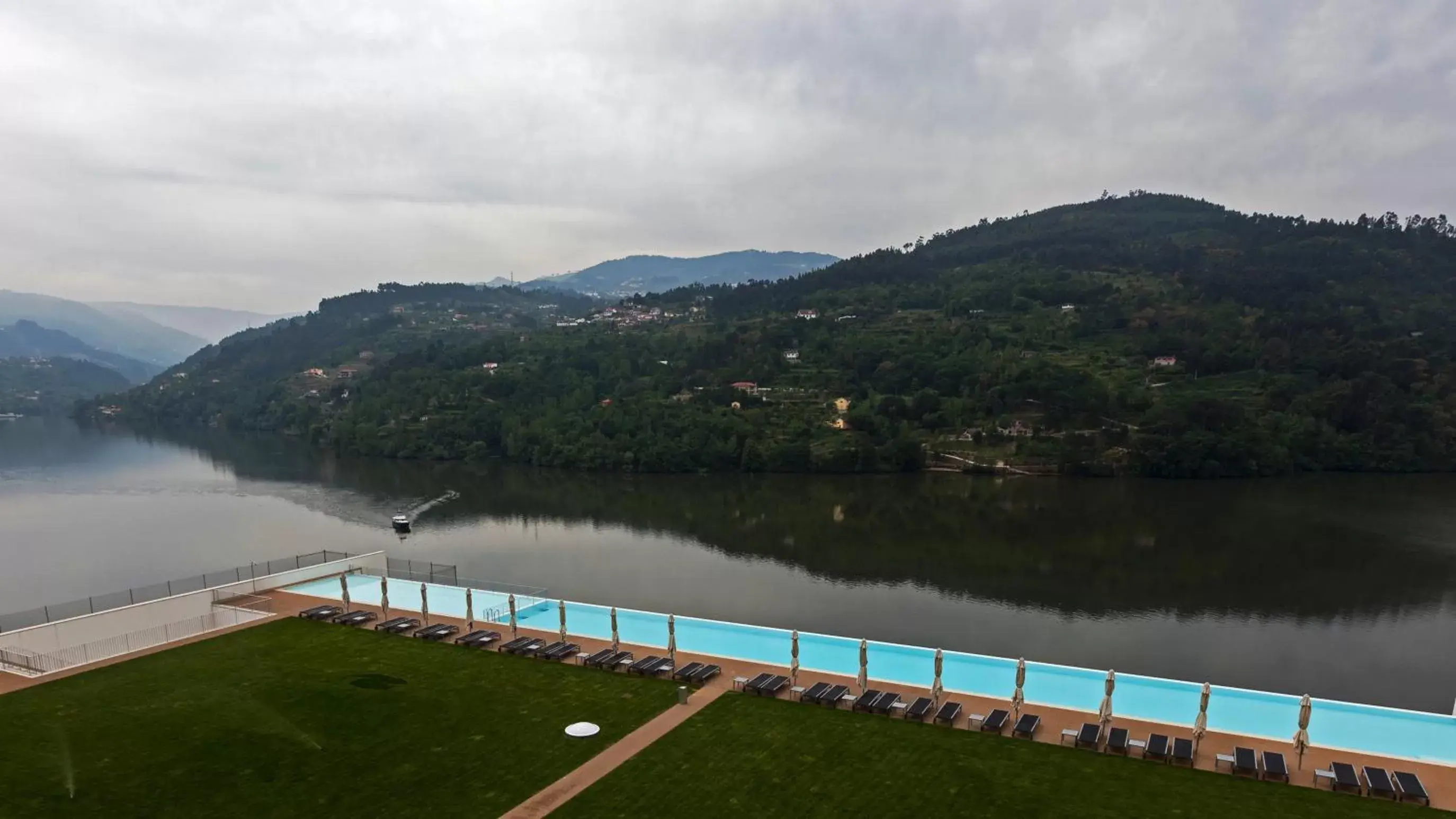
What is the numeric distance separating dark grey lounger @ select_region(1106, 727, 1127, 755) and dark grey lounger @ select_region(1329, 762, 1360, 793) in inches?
110

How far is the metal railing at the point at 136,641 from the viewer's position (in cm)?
1794

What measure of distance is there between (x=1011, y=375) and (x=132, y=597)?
63.1 meters

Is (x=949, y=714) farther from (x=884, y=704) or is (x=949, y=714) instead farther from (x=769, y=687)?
(x=769, y=687)

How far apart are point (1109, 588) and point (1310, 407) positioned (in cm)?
4296

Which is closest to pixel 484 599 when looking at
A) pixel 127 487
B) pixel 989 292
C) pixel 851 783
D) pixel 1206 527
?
pixel 851 783

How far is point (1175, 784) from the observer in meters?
12.4

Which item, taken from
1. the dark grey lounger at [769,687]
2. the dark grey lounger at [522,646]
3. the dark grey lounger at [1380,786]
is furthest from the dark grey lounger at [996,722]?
the dark grey lounger at [522,646]

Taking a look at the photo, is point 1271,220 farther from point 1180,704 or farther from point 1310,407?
point 1180,704

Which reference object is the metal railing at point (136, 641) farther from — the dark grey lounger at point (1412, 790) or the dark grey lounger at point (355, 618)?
the dark grey lounger at point (1412, 790)

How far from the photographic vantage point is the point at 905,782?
41.5 feet

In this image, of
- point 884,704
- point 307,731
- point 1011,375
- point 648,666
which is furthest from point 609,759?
point 1011,375

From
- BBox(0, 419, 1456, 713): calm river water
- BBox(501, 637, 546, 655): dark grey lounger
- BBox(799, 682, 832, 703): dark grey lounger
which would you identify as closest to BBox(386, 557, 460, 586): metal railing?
BBox(0, 419, 1456, 713): calm river water

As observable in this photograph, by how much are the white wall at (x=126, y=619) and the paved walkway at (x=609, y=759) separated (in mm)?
14186

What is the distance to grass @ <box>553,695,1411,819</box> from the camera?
11805 mm
